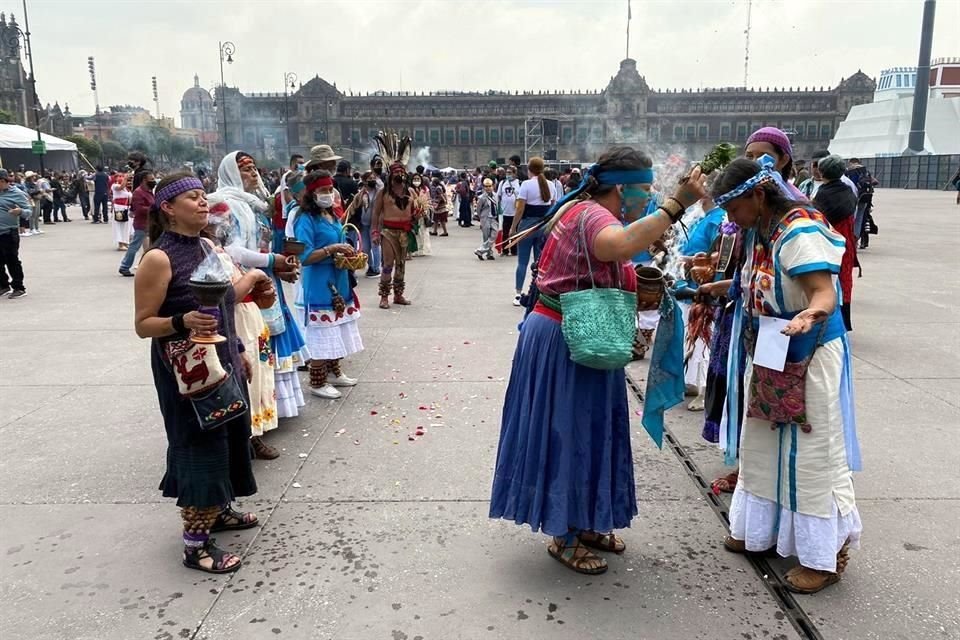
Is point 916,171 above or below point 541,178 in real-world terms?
above

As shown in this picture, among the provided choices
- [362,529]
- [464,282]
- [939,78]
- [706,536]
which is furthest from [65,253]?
[939,78]

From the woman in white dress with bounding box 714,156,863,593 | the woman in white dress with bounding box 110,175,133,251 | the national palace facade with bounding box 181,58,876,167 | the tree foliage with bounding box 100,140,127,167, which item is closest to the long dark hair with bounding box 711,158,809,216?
the woman in white dress with bounding box 714,156,863,593

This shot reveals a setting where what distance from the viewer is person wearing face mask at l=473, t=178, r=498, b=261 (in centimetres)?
1337

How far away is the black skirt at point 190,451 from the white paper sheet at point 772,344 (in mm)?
2146

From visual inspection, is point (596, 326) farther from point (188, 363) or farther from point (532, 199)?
point (532, 199)

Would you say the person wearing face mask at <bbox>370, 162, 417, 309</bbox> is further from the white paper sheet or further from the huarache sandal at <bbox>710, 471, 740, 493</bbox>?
the white paper sheet

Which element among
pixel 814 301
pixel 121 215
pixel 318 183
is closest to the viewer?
pixel 814 301

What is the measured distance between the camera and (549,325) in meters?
2.71

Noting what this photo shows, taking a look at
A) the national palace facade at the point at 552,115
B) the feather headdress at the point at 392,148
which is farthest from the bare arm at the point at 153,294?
the national palace facade at the point at 552,115

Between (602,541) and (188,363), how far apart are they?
74.4 inches

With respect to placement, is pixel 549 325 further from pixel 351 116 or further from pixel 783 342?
pixel 351 116

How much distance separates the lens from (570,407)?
268 centimetres

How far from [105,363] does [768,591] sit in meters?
5.72

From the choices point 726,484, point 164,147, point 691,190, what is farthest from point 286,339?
point 164,147
